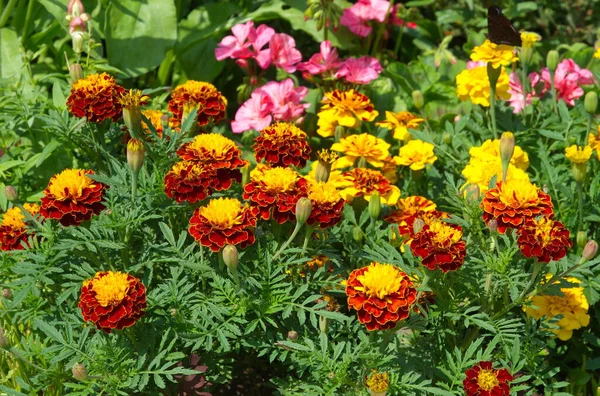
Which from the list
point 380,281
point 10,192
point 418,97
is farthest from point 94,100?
point 418,97

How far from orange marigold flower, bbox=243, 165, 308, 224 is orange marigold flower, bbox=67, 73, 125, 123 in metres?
0.44

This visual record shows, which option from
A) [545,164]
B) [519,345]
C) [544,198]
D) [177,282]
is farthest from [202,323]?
[545,164]

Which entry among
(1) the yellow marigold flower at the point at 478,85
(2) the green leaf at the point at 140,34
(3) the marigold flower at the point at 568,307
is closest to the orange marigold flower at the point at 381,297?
(3) the marigold flower at the point at 568,307

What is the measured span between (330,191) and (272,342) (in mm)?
364

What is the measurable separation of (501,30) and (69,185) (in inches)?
45.0

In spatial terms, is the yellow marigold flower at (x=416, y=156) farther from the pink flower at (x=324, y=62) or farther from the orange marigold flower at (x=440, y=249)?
the orange marigold flower at (x=440, y=249)

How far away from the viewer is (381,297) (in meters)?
1.64

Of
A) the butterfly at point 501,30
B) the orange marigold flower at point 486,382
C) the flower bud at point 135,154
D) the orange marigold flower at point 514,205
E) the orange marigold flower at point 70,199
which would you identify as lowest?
the orange marigold flower at point 486,382

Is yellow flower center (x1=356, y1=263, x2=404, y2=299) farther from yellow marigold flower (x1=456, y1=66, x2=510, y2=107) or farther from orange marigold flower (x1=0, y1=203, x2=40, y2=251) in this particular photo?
yellow marigold flower (x1=456, y1=66, x2=510, y2=107)

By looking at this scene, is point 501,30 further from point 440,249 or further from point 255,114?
point 255,114

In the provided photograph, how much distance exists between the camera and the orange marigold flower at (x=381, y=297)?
64.2 inches

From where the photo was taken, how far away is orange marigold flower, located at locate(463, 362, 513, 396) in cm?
168

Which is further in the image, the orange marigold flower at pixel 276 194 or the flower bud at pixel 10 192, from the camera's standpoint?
the flower bud at pixel 10 192

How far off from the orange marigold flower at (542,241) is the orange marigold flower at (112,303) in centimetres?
79
